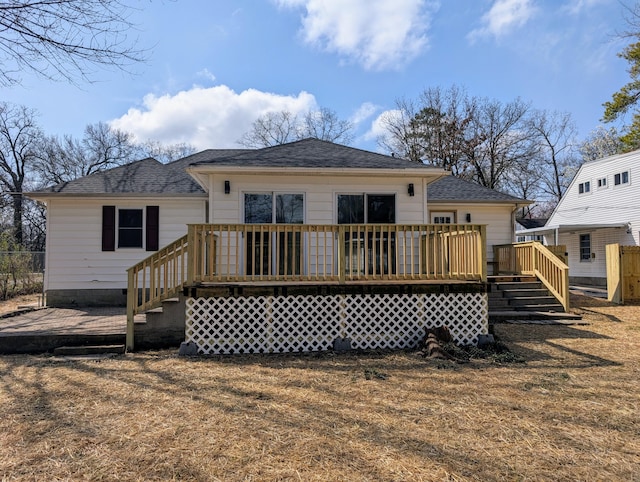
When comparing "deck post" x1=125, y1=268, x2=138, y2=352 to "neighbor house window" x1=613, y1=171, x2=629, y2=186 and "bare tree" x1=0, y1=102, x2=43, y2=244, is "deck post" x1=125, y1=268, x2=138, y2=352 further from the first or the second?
"bare tree" x1=0, y1=102, x2=43, y2=244

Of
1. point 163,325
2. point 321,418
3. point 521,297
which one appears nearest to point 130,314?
point 163,325

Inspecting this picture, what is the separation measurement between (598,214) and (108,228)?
20220 mm

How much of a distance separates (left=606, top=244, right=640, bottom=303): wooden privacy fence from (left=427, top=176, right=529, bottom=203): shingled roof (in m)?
3.13

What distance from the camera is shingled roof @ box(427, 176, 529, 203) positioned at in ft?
42.0

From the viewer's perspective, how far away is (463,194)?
519 inches

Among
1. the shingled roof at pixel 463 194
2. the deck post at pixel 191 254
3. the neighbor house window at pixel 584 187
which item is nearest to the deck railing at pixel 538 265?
the shingled roof at pixel 463 194

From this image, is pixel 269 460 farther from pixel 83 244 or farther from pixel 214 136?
pixel 214 136

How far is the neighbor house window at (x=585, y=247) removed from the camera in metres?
17.8

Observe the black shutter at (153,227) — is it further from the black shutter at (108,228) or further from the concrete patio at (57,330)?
the concrete patio at (57,330)

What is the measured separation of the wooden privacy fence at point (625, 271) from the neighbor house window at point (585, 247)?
7.26 metres

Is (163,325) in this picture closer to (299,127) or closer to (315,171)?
(315,171)

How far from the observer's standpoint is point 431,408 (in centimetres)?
369

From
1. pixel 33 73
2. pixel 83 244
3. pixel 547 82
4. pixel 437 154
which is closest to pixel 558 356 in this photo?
pixel 33 73

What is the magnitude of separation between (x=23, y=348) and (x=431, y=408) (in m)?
6.32
